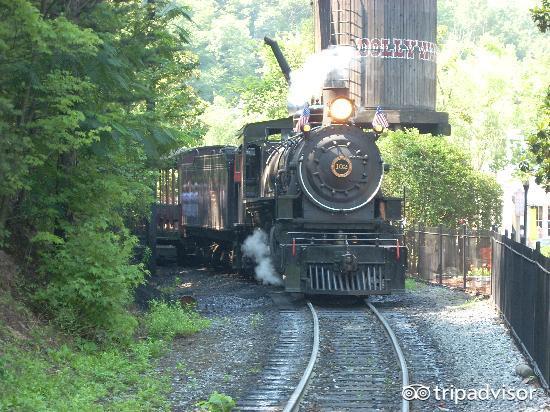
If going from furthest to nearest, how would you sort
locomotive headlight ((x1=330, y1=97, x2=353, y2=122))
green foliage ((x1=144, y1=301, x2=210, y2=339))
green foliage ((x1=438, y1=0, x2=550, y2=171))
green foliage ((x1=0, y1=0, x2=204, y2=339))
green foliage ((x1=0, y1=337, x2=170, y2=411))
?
green foliage ((x1=438, y1=0, x2=550, y2=171)) < locomotive headlight ((x1=330, y1=97, x2=353, y2=122)) < green foliage ((x1=144, y1=301, x2=210, y2=339)) < green foliage ((x1=0, y1=0, x2=204, y2=339)) < green foliage ((x1=0, y1=337, x2=170, y2=411))

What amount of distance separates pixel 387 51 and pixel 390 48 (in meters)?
0.16

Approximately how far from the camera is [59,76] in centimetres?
1148

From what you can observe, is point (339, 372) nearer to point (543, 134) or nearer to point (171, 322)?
point (171, 322)

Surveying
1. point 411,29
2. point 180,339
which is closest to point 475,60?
point 411,29

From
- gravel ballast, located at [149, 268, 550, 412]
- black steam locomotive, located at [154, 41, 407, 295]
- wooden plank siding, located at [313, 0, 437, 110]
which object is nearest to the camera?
gravel ballast, located at [149, 268, 550, 412]

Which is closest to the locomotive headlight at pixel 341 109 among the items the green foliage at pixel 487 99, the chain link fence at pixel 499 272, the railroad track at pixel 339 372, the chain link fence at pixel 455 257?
the chain link fence at pixel 499 272

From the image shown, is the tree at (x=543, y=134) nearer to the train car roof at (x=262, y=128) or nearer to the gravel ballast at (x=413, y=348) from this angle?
the gravel ballast at (x=413, y=348)

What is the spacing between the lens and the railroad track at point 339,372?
10266mm

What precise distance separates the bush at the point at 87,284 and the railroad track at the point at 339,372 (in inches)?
93.3

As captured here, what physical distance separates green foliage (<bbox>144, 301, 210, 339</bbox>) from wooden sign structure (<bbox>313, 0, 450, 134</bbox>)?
58.8ft

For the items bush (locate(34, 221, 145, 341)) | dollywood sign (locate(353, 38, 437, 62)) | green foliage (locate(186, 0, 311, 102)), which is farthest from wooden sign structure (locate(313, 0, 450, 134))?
green foliage (locate(186, 0, 311, 102))

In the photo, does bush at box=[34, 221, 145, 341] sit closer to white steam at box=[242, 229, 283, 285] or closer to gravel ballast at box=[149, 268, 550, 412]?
gravel ballast at box=[149, 268, 550, 412]

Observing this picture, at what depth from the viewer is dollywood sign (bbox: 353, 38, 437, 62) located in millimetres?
33906

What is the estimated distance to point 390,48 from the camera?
3403 cm
